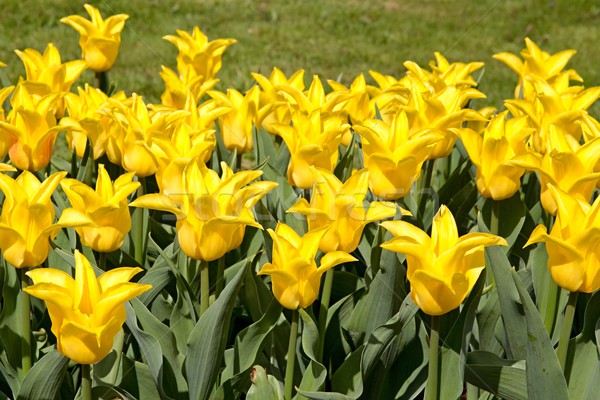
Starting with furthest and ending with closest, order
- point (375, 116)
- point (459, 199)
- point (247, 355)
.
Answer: point (375, 116), point (459, 199), point (247, 355)

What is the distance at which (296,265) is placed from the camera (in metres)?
1.72

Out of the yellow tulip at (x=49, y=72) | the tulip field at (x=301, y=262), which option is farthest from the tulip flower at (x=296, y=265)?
the yellow tulip at (x=49, y=72)

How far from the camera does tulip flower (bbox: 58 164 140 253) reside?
1.92 metres

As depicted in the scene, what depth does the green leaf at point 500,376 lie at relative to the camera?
1.83m

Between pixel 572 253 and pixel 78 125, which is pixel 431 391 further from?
pixel 78 125

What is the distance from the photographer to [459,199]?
2623 millimetres

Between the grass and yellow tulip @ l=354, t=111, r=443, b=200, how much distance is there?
11.7 ft

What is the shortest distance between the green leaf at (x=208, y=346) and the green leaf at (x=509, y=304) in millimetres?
557

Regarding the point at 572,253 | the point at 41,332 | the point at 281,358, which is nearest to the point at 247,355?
the point at 281,358

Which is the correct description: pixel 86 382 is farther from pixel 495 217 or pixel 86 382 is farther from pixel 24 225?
pixel 495 217

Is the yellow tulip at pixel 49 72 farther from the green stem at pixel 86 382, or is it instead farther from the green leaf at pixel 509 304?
the green leaf at pixel 509 304

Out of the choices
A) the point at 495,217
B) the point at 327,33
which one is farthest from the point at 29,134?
the point at 327,33

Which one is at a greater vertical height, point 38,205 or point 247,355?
point 38,205

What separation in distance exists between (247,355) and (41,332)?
60cm
